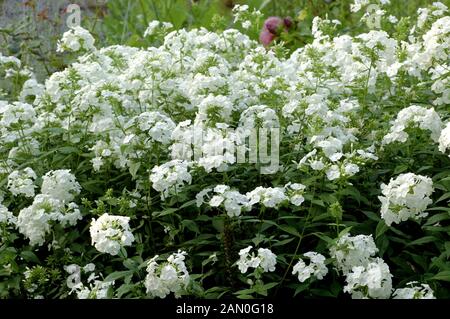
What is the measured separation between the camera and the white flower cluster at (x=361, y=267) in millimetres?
3047

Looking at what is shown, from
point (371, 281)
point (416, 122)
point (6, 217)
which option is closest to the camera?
point (371, 281)

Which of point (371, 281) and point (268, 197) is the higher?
point (268, 197)

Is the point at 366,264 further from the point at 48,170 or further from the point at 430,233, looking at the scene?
the point at 48,170

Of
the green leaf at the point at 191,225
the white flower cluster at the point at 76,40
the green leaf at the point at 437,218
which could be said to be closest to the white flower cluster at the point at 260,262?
the green leaf at the point at 191,225

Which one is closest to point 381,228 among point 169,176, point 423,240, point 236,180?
point 423,240

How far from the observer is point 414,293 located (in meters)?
3.03

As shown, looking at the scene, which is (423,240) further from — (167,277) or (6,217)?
(6,217)

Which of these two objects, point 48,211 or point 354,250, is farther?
point 48,211

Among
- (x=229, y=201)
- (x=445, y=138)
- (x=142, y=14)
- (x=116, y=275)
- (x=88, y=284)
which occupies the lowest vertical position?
(x=88, y=284)

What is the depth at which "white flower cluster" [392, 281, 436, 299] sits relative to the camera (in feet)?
9.93

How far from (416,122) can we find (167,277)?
114cm

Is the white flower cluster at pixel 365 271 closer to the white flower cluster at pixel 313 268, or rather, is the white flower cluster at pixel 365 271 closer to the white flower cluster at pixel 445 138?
the white flower cluster at pixel 313 268

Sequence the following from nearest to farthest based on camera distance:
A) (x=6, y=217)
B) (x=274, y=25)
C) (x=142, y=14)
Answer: (x=6, y=217) → (x=274, y=25) → (x=142, y=14)

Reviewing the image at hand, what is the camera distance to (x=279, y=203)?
10.8ft
